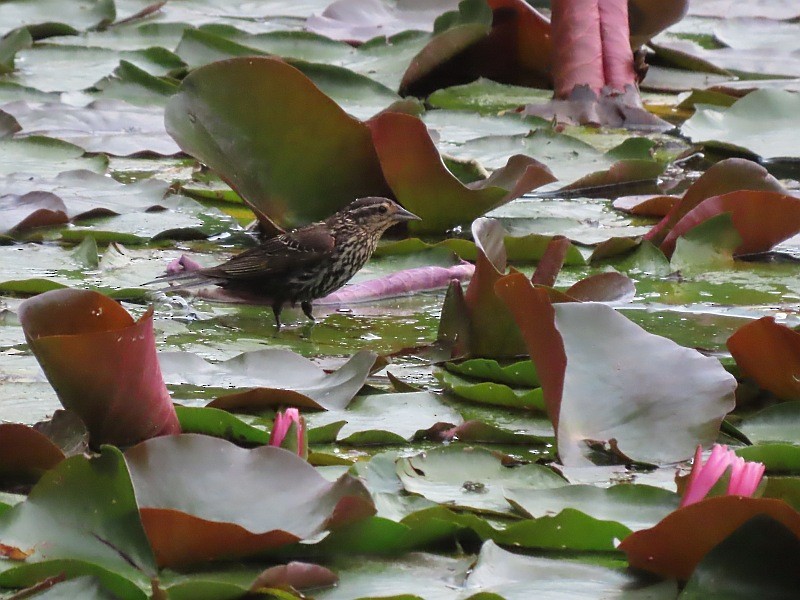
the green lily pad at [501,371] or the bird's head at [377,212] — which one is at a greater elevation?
the green lily pad at [501,371]

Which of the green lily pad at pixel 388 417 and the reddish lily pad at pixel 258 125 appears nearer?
the green lily pad at pixel 388 417

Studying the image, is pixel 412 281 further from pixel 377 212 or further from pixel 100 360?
pixel 100 360

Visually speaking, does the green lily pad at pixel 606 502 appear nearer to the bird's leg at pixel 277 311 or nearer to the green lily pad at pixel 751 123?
the bird's leg at pixel 277 311

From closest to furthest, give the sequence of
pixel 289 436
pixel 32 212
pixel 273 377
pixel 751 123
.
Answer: pixel 289 436 → pixel 273 377 → pixel 32 212 → pixel 751 123

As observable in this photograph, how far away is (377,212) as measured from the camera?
421 cm

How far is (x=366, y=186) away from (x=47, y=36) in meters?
3.23

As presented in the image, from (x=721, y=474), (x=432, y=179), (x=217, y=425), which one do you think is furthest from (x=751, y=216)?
(x=721, y=474)

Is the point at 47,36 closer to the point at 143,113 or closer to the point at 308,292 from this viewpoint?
the point at 143,113

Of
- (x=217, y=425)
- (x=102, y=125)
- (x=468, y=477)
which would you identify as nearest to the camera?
(x=468, y=477)

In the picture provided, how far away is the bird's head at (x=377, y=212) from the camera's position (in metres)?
4.14

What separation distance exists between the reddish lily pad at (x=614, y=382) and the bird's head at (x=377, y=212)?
1.64 m

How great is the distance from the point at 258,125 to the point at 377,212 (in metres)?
0.46

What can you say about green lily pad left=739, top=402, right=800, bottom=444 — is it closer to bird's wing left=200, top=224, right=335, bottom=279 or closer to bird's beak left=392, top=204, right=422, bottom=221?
bird's wing left=200, top=224, right=335, bottom=279

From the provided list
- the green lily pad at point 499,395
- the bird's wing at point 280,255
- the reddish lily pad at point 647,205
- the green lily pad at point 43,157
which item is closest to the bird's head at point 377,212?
the bird's wing at point 280,255
